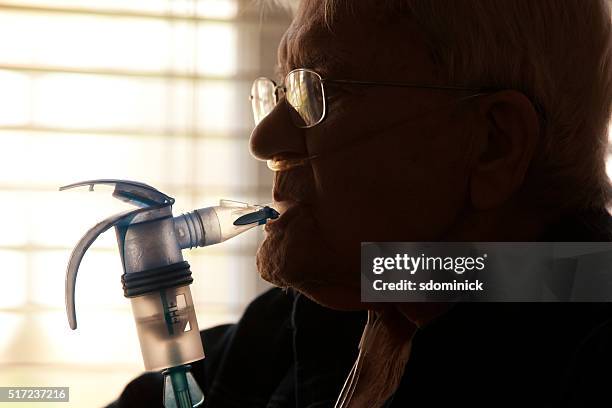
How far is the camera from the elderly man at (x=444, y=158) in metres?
0.91

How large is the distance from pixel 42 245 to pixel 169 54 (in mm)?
585

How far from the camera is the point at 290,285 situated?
962 millimetres

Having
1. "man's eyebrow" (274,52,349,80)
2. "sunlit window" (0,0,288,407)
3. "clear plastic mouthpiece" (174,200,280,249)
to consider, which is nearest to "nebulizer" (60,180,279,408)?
"clear plastic mouthpiece" (174,200,280,249)

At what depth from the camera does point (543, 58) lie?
0.91m

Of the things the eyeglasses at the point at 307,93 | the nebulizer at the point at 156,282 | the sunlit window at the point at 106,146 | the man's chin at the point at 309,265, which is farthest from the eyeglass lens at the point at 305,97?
the sunlit window at the point at 106,146

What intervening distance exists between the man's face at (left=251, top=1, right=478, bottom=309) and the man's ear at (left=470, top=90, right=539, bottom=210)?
18 mm

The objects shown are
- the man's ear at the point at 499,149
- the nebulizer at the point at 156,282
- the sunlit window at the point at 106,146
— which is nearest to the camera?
the nebulizer at the point at 156,282

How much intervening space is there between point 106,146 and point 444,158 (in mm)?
1349

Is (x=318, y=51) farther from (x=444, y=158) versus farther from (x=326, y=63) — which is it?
(x=444, y=158)

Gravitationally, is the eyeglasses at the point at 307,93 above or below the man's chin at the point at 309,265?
above

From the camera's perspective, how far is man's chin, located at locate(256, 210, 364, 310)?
3.12ft

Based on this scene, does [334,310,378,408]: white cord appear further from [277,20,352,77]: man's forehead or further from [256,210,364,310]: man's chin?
[277,20,352,77]: man's forehead

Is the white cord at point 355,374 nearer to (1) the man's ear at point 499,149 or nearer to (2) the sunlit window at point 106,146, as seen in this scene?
(1) the man's ear at point 499,149

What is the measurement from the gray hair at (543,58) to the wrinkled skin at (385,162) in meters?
0.02
